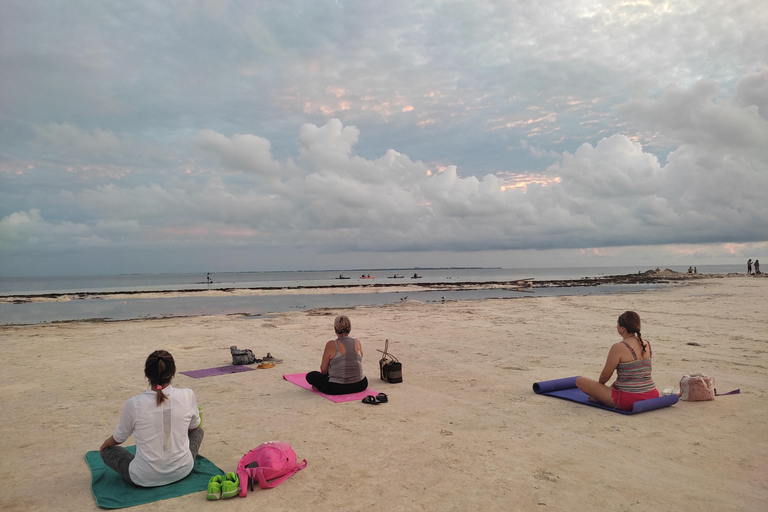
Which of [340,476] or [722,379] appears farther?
[722,379]

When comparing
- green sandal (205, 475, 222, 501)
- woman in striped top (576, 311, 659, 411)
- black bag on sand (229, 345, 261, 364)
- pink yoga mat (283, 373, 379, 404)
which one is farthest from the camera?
black bag on sand (229, 345, 261, 364)

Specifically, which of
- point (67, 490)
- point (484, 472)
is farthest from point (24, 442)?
point (484, 472)

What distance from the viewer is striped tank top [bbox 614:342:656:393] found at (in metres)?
6.20

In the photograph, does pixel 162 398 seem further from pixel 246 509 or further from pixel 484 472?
pixel 484 472

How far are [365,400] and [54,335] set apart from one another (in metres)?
15.0

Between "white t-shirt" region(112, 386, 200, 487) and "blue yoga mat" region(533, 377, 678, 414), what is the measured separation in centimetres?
550

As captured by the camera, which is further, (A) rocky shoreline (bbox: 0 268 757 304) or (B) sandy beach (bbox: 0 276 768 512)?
(A) rocky shoreline (bbox: 0 268 757 304)

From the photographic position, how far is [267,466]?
444 cm

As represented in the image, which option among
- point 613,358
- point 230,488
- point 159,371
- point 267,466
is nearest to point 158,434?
point 159,371

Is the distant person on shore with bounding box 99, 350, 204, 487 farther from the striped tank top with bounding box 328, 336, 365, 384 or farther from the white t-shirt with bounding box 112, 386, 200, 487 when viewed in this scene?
the striped tank top with bounding box 328, 336, 365, 384

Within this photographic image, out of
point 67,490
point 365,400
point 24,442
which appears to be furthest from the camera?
point 365,400

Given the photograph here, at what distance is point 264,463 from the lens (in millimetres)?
4488

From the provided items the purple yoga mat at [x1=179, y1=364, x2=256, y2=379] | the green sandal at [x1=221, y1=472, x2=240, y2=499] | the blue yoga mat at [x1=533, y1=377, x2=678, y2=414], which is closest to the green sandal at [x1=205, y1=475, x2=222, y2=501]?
the green sandal at [x1=221, y1=472, x2=240, y2=499]

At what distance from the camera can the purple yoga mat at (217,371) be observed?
9.41 meters
